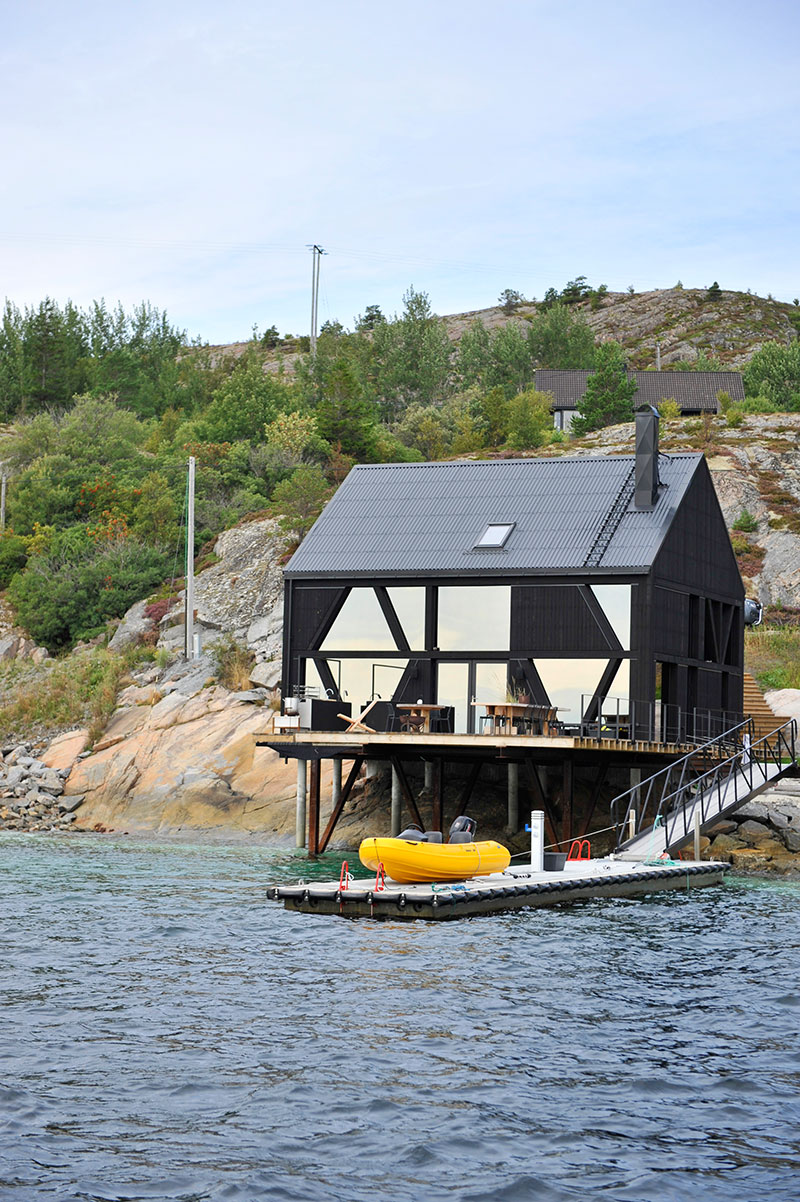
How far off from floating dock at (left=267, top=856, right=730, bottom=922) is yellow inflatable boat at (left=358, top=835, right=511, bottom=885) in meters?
0.24

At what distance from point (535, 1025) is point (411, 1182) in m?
5.57

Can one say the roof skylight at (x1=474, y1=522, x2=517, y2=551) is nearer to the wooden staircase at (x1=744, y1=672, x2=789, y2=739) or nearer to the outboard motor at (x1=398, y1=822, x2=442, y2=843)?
the wooden staircase at (x1=744, y1=672, x2=789, y2=739)

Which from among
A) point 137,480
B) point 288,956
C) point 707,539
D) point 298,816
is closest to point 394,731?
point 298,816

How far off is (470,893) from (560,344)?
103 metres

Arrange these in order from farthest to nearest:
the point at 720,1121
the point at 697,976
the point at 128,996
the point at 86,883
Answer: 1. the point at 86,883
2. the point at 697,976
3. the point at 128,996
4. the point at 720,1121

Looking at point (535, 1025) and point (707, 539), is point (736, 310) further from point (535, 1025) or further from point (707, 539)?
point (535, 1025)

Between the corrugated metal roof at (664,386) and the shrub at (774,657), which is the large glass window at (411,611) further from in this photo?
the corrugated metal roof at (664,386)

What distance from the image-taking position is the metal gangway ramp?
32.3 metres

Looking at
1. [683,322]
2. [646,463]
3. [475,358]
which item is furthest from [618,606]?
[683,322]

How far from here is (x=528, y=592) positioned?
36.3 meters

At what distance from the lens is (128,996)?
688 inches

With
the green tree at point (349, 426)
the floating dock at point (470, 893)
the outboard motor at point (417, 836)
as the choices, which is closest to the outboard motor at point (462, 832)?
the outboard motor at point (417, 836)

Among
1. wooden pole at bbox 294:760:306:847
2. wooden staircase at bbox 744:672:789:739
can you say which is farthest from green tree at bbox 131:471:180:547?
wooden staircase at bbox 744:672:789:739

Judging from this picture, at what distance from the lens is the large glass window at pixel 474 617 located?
36.6 meters
